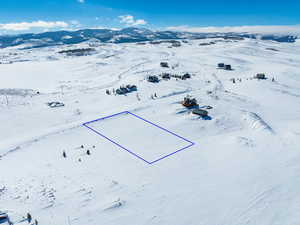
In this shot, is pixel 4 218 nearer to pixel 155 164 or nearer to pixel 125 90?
pixel 155 164

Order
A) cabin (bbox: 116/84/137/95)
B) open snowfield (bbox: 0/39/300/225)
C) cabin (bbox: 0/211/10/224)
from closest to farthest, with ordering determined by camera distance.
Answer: cabin (bbox: 0/211/10/224), open snowfield (bbox: 0/39/300/225), cabin (bbox: 116/84/137/95)

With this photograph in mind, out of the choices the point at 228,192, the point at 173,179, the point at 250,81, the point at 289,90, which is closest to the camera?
the point at 228,192

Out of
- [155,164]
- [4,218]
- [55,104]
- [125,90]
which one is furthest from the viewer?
[125,90]

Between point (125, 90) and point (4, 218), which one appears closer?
point (4, 218)

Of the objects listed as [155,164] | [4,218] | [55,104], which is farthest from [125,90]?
[4,218]

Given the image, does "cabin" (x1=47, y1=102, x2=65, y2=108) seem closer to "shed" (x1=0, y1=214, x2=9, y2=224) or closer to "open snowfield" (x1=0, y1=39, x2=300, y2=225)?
"open snowfield" (x1=0, y1=39, x2=300, y2=225)

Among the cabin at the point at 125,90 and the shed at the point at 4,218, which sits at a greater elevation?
the cabin at the point at 125,90

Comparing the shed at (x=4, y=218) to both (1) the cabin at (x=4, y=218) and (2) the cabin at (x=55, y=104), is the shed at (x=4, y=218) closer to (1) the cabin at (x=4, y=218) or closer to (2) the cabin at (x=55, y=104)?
(1) the cabin at (x=4, y=218)

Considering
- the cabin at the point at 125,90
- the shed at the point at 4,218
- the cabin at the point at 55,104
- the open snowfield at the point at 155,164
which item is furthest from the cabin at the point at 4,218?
the cabin at the point at 125,90

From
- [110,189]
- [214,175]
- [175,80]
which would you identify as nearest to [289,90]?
[175,80]

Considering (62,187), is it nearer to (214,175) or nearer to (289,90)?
(214,175)

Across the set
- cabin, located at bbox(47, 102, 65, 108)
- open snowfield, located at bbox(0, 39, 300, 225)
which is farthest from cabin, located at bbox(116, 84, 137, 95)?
cabin, located at bbox(47, 102, 65, 108)
